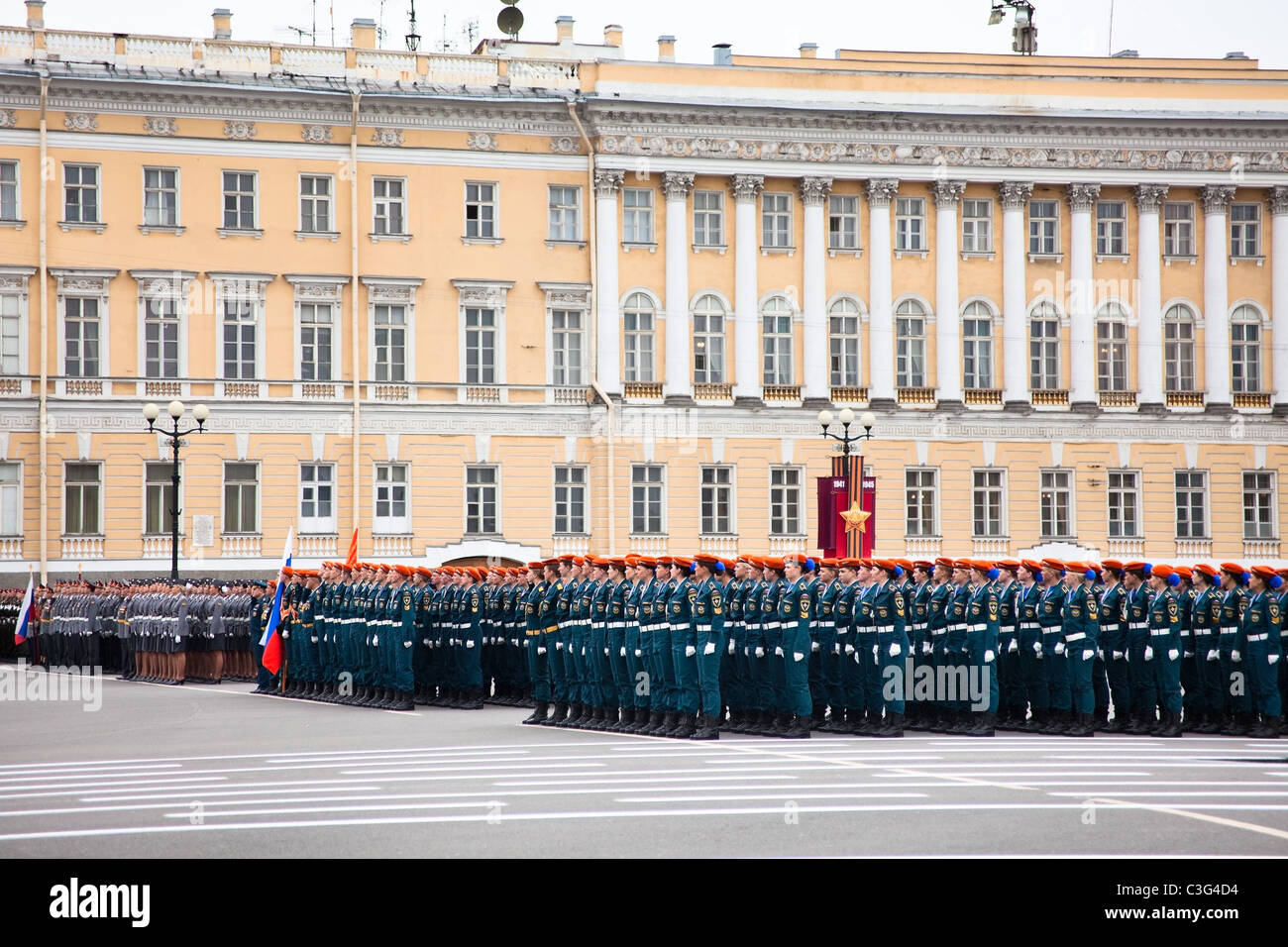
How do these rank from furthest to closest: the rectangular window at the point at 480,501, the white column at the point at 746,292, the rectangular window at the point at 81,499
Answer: the white column at the point at 746,292, the rectangular window at the point at 480,501, the rectangular window at the point at 81,499

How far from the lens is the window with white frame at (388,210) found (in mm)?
43406

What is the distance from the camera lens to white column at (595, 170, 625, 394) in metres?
44.1

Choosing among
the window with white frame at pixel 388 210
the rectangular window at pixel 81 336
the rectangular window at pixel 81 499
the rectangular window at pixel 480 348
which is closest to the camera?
the rectangular window at pixel 81 499

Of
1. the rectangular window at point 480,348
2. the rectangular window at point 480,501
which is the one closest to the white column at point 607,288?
the rectangular window at point 480,348

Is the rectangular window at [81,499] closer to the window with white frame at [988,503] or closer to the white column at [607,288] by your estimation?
the white column at [607,288]

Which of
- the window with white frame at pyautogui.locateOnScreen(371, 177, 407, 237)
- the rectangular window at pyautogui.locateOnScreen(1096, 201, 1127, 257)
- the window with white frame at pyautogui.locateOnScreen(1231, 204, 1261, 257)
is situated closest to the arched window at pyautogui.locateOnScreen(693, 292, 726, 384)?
the window with white frame at pyautogui.locateOnScreen(371, 177, 407, 237)

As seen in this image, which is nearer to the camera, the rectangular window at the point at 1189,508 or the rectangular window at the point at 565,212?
the rectangular window at the point at 565,212

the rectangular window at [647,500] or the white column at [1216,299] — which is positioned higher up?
the white column at [1216,299]

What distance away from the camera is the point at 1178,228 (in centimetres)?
4681

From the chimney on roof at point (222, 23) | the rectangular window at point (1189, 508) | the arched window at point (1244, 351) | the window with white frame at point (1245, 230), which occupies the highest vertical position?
the chimney on roof at point (222, 23)

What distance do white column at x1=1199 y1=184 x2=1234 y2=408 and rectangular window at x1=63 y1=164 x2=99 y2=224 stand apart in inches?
1127

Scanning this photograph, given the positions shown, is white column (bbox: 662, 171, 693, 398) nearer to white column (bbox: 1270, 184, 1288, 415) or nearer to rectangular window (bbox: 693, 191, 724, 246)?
rectangular window (bbox: 693, 191, 724, 246)

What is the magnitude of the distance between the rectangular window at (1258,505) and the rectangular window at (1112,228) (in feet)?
23.0
